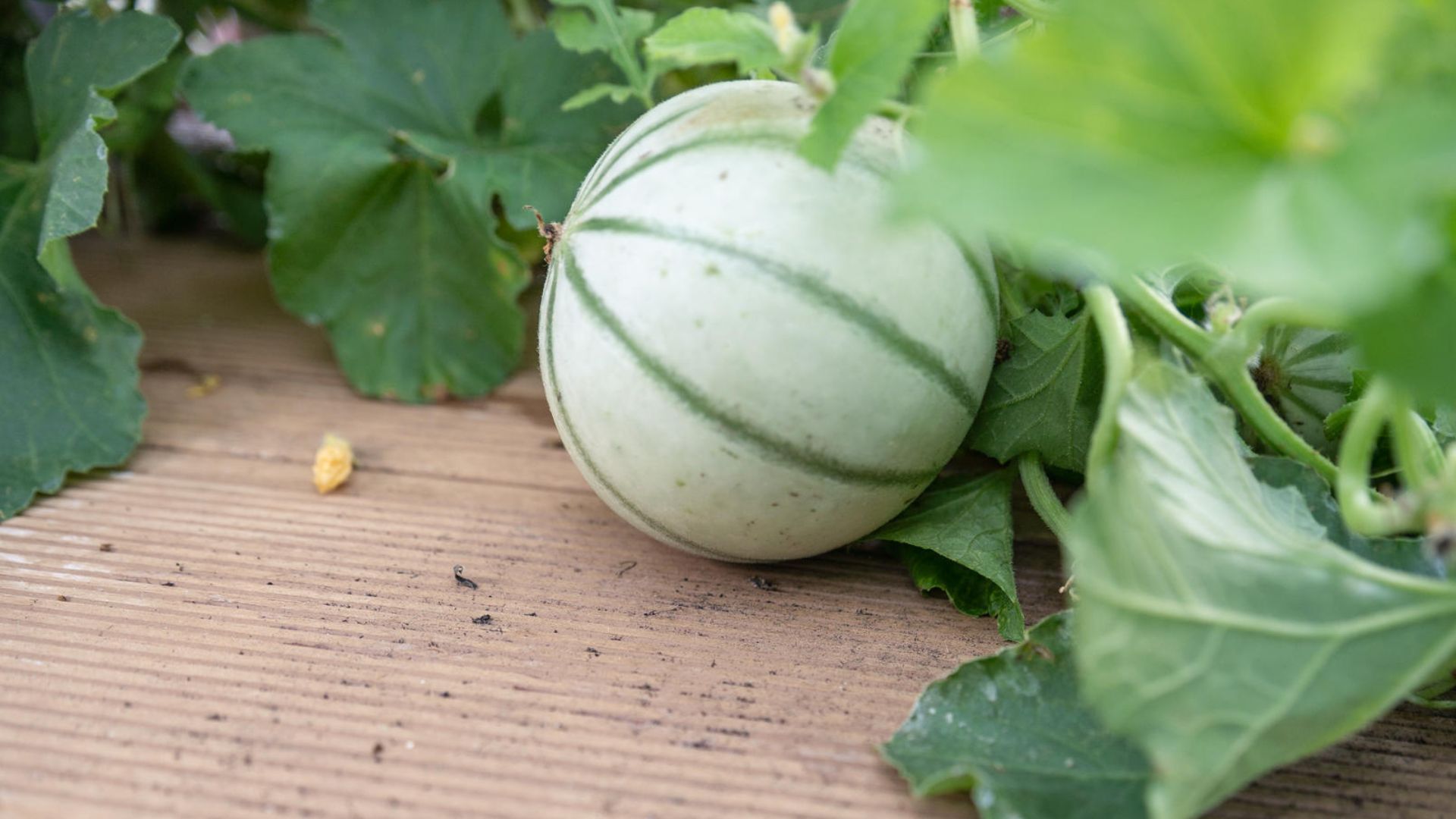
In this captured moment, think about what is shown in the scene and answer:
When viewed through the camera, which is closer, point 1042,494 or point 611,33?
point 1042,494

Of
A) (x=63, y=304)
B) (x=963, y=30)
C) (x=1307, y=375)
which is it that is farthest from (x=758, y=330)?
(x=63, y=304)

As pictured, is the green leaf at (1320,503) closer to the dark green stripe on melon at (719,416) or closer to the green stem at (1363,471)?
the green stem at (1363,471)

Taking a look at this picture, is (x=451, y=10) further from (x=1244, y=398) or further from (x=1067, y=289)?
(x=1244, y=398)

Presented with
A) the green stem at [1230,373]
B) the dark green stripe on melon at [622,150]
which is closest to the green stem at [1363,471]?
the green stem at [1230,373]

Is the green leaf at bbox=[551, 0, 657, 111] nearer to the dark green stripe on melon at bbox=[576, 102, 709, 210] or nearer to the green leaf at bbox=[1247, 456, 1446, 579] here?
the dark green stripe on melon at bbox=[576, 102, 709, 210]

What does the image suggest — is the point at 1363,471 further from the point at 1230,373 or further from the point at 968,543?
the point at 968,543

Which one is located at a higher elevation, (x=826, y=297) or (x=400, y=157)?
(x=826, y=297)
